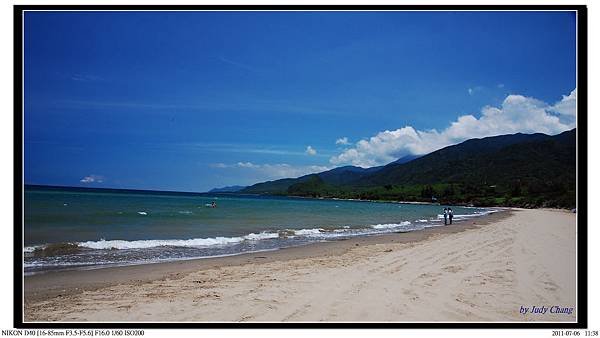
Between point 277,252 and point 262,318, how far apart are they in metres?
7.42

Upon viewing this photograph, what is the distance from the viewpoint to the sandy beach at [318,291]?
16.8 feet

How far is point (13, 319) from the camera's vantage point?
486 cm

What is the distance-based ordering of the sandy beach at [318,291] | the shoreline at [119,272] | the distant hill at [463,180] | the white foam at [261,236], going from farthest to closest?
the distant hill at [463,180] → the white foam at [261,236] → the shoreline at [119,272] → the sandy beach at [318,291]

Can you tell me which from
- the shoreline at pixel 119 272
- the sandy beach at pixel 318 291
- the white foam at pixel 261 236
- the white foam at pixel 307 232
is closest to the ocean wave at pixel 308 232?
the white foam at pixel 307 232

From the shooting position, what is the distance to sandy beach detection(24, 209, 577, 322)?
5129 millimetres

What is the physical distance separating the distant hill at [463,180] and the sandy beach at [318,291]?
120 feet

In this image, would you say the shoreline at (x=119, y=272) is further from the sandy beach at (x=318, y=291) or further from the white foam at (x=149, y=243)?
the white foam at (x=149, y=243)

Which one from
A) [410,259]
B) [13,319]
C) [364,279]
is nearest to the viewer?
[13,319]

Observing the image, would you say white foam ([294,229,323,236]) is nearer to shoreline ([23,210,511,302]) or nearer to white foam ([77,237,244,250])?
white foam ([77,237,244,250])

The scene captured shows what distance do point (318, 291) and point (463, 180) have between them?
124 metres
